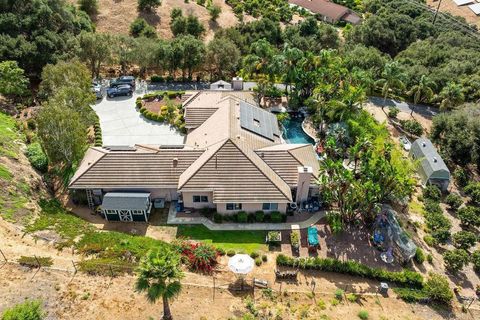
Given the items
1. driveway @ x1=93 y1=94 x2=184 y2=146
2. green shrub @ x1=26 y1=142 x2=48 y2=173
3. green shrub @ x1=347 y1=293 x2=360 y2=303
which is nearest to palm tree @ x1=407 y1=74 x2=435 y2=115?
driveway @ x1=93 y1=94 x2=184 y2=146

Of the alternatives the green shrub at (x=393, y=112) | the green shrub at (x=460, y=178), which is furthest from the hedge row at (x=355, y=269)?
the green shrub at (x=393, y=112)

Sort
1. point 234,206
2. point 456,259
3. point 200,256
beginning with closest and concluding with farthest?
point 200,256
point 456,259
point 234,206

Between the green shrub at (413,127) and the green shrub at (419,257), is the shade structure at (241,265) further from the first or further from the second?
the green shrub at (413,127)

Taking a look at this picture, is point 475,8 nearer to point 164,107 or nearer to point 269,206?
point 164,107

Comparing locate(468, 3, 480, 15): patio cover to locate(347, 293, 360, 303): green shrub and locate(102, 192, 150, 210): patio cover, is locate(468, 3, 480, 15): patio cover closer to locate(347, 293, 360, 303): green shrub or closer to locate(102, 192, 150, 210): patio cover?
locate(347, 293, 360, 303): green shrub

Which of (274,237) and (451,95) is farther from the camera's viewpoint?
(451,95)

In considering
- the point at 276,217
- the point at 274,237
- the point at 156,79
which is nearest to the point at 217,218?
the point at 276,217
